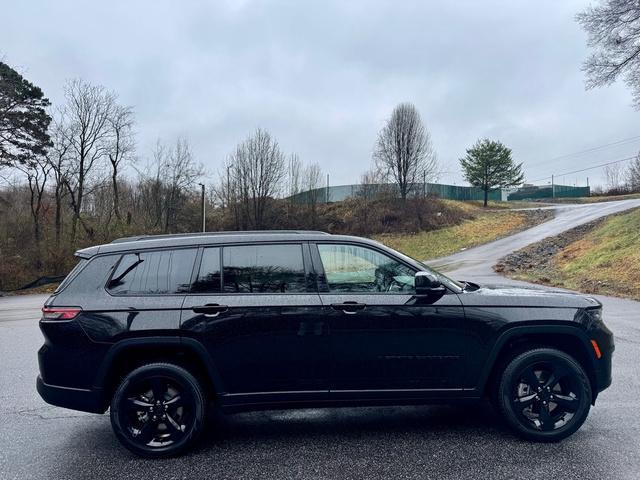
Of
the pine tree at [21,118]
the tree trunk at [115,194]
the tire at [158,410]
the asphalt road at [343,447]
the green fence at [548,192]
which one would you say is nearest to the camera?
the asphalt road at [343,447]

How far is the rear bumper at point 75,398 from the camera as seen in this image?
3629mm

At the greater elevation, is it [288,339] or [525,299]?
[525,299]

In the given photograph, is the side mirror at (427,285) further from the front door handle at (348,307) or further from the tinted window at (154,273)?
the tinted window at (154,273)

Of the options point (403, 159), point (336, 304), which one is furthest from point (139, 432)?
point (403, 159)

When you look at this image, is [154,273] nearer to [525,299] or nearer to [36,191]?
[525,299]

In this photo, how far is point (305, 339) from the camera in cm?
365

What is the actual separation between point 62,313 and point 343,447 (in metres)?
2.60

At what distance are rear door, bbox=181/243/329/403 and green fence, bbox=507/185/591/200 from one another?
62.1m

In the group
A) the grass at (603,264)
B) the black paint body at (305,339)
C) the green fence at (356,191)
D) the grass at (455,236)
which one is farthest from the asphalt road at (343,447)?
the green fence at (356,191)

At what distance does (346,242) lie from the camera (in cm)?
397

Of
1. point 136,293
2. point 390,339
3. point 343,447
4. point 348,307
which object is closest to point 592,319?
point 390,339

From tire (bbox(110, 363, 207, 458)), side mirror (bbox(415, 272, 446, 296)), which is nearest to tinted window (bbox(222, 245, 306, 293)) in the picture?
tire (bbox(110, 363, 207, 458))

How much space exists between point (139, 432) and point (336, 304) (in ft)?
6.34

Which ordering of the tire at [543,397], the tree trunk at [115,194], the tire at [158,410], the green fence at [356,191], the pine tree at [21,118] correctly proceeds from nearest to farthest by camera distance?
the tire at [158,410] → the tire at [543,397] → the pine tree at [21,118] → the tree trunk at [115,194] → the green fence at [356,191]
